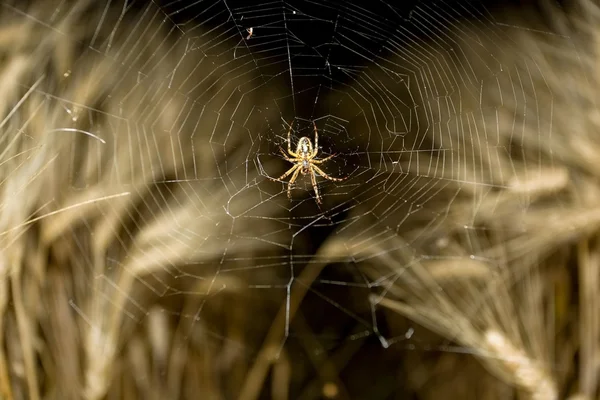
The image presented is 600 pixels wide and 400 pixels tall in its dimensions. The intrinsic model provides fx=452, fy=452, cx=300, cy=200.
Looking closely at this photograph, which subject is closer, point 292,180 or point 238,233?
point 238,233

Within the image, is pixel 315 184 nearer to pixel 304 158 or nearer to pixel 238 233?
pixel 304 158

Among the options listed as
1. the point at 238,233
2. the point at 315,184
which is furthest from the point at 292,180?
the point at 238,233

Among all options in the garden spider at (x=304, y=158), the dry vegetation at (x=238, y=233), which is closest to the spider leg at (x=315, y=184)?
the garden spider at (x=304, y=158)

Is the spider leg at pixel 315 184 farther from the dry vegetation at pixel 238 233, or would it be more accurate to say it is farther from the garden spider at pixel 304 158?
the dry vegetation at pixel 238 233

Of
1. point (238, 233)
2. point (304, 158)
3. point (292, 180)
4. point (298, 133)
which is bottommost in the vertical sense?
point (238, 233)

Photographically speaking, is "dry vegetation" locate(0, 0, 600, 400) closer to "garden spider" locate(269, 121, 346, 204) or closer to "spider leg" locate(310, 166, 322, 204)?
"spider leg" locate(310, 166, 322, 204)

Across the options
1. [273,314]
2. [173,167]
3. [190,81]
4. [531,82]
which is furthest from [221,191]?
[531,82]
